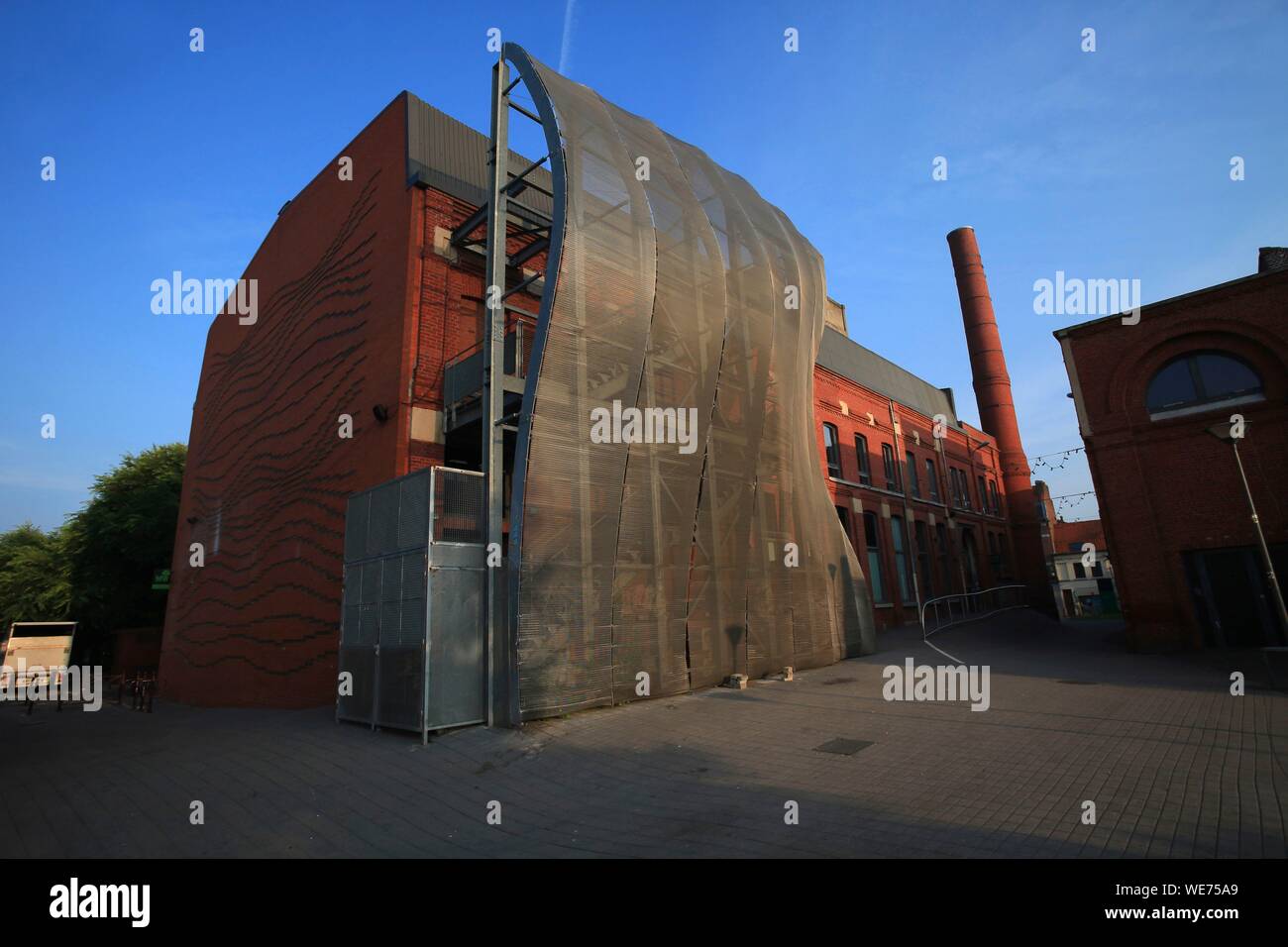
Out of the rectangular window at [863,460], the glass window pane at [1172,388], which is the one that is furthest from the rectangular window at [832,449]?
the glass window pane at [1172,388]

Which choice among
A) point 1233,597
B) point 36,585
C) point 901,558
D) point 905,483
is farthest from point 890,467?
point 36,585

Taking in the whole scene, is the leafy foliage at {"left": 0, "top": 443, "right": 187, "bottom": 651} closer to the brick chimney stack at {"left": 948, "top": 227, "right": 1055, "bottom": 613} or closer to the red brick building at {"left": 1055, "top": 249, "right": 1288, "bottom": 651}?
the red brick building at {"left": 1055, "top": 249, "right": 1288, "bottom": 651}

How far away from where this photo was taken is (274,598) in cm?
1576

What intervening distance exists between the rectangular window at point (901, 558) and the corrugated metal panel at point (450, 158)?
19380mm

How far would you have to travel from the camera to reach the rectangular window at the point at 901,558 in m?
25.8

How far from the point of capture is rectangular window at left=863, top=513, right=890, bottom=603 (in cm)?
2439

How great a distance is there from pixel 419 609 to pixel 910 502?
24488 mm

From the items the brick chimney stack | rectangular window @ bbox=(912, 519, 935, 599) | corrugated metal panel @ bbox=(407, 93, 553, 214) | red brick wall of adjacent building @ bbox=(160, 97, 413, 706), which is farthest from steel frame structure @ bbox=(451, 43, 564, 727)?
the brick chimney stack

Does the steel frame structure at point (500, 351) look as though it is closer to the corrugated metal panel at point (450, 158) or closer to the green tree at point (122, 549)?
the corrugated metal panel at point (450, 158)

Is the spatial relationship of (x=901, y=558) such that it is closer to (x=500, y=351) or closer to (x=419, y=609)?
(x=500, y=351)

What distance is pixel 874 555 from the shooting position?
990 inches

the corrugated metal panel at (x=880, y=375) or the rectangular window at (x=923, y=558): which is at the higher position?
the corrugated metal panel at (x=880, y=375)
